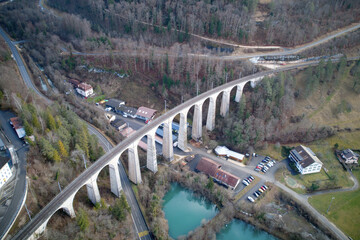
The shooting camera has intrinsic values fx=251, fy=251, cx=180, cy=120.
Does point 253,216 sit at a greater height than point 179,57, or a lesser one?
lesser

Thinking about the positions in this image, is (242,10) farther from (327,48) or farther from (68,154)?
(68,154)

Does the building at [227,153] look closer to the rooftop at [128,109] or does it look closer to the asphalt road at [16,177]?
the rooftop at [128,109]

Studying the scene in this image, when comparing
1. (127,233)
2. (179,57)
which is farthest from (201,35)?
(127,233)

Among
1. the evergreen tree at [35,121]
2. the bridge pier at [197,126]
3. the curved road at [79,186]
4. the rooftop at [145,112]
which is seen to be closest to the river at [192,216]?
the curved road at [79,186]

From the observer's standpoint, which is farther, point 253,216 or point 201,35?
point 201,35

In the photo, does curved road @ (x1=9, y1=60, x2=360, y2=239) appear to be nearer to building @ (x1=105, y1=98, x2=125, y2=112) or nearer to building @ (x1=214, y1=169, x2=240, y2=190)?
building @ (x1=214, y1=169, x2=240, y2=190)

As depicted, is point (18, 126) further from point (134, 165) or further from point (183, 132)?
point (183, 132)

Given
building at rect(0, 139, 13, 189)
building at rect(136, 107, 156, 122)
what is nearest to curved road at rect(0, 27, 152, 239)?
building at rect(136, 107, 156, 122)
